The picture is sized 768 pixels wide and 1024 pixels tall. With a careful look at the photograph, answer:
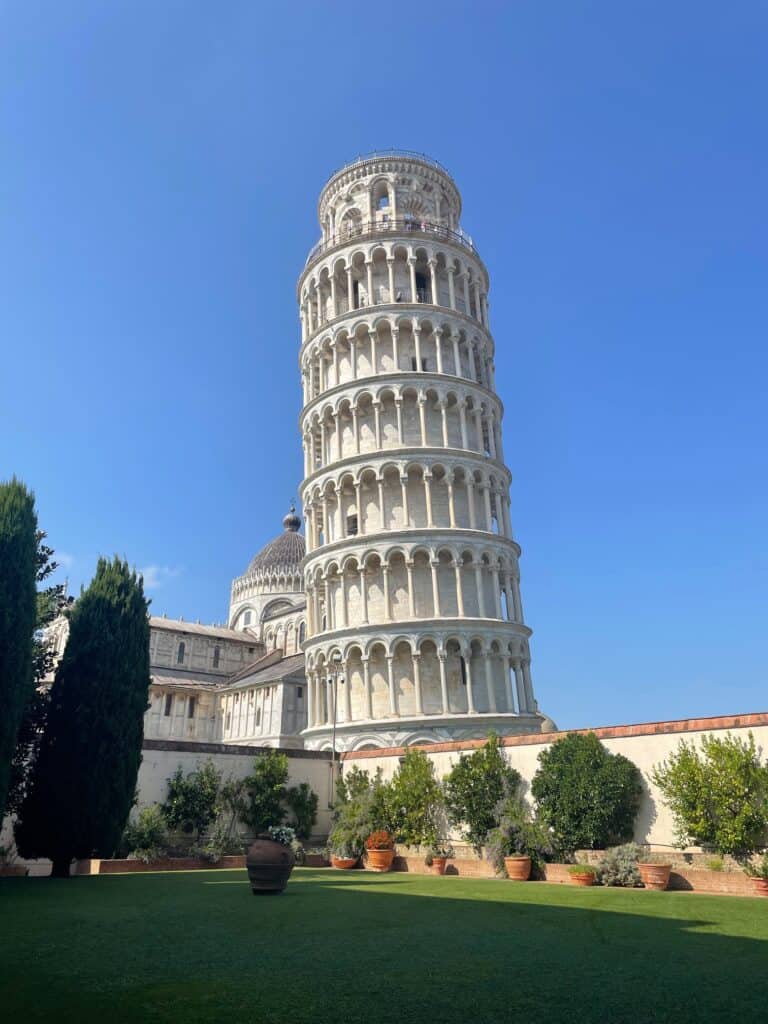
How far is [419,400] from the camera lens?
129 feet

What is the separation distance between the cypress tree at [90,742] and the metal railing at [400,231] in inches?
1161

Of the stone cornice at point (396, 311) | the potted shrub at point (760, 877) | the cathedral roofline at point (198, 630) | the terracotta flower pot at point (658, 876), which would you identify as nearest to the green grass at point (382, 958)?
the potted shrub at point (760, 877)

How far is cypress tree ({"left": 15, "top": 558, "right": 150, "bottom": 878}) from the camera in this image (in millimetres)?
20172

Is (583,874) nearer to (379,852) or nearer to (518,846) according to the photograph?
(518,846)

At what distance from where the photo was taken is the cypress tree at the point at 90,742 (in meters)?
20.2

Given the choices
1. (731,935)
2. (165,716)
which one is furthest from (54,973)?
(165,716)

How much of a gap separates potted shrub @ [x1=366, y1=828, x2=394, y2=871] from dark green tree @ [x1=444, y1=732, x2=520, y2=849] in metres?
2.30

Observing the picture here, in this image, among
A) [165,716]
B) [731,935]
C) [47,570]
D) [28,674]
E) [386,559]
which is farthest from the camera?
[165,716]

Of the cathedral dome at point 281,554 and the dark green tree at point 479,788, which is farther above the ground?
the cathedral dome at point 281,554

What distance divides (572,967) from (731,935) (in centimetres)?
362

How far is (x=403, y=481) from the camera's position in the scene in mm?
38031

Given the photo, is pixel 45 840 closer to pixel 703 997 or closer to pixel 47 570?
pixel 47 570

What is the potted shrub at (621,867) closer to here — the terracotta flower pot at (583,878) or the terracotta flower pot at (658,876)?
the terracotta flower pot at (583,878)

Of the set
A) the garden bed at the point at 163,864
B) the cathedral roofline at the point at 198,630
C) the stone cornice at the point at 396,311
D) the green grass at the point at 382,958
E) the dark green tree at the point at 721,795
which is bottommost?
the green grass at the point at 382,958
